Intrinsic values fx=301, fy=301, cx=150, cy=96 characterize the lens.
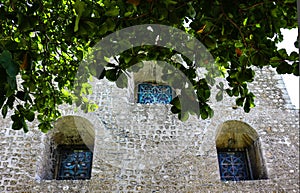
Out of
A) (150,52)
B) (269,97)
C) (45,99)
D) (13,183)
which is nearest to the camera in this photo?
(150,52)

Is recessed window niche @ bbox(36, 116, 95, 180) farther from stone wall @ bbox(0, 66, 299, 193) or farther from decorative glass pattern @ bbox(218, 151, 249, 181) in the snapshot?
decorative glass pattern @ bbox(218, 151, 249, 181)

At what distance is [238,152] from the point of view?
20.0 ft

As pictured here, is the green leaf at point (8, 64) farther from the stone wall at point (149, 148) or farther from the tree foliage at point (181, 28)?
the stone wall at point (149, 148)

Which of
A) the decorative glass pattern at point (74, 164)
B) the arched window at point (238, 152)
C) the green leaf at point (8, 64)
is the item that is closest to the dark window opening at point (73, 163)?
the decorative glass pattern at point (74, 164)

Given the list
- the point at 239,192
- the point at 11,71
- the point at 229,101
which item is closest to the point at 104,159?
the point at 239,192

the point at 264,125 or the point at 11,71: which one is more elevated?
the point at 264,125

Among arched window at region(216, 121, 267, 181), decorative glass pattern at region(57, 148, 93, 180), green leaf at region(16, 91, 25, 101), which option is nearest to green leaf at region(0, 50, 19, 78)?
green leaf at region(16, 91, 25, 101)

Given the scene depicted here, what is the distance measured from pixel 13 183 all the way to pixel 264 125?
14.7 ft

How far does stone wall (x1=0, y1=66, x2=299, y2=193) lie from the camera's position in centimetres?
491

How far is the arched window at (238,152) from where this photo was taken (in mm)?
5605

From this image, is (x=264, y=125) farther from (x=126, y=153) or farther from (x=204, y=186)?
(x=126, y=153)

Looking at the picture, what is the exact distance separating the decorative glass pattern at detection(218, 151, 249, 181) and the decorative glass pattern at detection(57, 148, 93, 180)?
252cm

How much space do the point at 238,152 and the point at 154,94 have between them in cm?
210

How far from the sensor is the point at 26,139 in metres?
5.27
